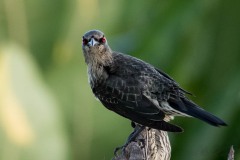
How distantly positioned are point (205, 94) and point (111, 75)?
2.97m

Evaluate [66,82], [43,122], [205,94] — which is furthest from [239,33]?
[43,122]

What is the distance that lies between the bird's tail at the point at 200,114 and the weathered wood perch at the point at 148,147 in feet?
0.67

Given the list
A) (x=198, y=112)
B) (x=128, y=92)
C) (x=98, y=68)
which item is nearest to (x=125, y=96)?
(x=128, y=92)

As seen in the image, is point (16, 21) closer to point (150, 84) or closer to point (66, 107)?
point (66, 107)

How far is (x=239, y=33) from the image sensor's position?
9570 millimetres

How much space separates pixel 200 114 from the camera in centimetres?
629

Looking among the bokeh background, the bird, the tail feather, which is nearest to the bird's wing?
the bird

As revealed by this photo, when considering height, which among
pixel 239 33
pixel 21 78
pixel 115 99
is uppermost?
pixel 239 33

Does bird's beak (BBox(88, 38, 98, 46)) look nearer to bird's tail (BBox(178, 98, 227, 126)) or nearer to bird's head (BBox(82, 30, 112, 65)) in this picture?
bird's head (BBox(82, 30, 112, 65))

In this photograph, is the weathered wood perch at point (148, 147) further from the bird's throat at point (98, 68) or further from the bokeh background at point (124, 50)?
the bokeh background at point (124, 50)

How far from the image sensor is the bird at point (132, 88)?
21.3 ft

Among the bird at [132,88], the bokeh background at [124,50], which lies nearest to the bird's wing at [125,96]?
the bird at [132,88]

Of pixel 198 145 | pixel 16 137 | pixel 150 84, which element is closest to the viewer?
pixel 150 84

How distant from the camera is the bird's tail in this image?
20.2ft
